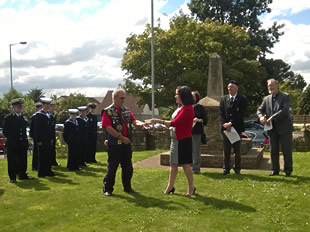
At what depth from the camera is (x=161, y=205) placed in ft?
18.2

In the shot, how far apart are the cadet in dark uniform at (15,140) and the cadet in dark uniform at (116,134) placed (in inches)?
118

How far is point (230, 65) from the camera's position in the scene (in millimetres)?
29812

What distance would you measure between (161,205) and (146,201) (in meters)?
0.36

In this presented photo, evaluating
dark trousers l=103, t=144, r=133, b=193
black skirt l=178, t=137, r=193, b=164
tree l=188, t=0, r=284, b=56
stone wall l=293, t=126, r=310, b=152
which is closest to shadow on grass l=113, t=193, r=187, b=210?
dark trousers l=103, t=144, r=133, b=193

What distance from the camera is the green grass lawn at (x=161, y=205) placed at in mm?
4648

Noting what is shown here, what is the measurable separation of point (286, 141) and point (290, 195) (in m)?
1.76

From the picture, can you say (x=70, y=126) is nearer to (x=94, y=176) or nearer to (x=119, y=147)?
(x=94, y=176)

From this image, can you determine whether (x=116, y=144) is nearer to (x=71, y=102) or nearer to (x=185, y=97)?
(x=185, y=97)

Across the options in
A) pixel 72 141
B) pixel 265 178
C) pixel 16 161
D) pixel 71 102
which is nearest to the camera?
pixel 265 178

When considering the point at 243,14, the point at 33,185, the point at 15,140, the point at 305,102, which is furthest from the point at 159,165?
the point at 305,102

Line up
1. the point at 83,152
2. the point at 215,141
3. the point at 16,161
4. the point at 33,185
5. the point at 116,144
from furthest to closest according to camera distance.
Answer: the point at 83,152
the point at 215,141
the point at 16,161
the point at 33,185
the point at 116,144

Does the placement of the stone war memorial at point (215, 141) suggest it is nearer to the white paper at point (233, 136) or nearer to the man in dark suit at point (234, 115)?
the man in dark suit at point (234, 115)

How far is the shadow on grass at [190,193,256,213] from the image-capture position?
5305 mm

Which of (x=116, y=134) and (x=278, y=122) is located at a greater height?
(x=278, y=122)
